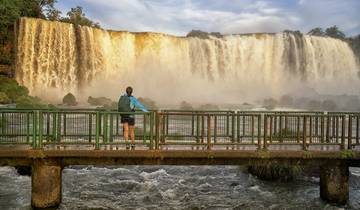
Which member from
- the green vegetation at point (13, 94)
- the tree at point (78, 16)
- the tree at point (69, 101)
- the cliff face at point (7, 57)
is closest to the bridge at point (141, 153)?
the green vegetation at point (13, 94)

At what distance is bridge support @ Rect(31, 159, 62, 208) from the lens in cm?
974

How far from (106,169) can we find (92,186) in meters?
2.16

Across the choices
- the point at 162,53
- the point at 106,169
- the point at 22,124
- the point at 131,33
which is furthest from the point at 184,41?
the point at 22,124

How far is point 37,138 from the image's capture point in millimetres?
10305

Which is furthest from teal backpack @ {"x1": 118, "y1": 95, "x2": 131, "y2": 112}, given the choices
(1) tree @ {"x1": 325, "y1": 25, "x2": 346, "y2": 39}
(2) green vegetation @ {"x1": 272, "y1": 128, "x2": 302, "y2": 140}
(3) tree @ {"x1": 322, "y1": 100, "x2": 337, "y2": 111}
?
(1) tree @ {"x1": 325, "y1": 25, "x2": 346, "y2": 39}

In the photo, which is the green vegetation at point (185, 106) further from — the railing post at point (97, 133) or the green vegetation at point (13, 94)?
→ the railing post at point (97, 133)

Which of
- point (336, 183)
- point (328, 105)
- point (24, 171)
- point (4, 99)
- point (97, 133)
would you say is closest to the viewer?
point (97, 133)

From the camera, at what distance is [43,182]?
9.77m

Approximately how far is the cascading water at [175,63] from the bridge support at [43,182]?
30.5 metres

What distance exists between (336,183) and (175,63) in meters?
37.9

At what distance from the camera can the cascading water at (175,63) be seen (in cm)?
3909

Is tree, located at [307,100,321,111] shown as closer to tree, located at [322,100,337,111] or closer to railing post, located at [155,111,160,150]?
tree, located at [322,100,337,111]

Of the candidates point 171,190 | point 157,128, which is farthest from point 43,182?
point 171,190

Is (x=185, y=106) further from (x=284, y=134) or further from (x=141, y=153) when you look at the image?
(x=141, y=153)
